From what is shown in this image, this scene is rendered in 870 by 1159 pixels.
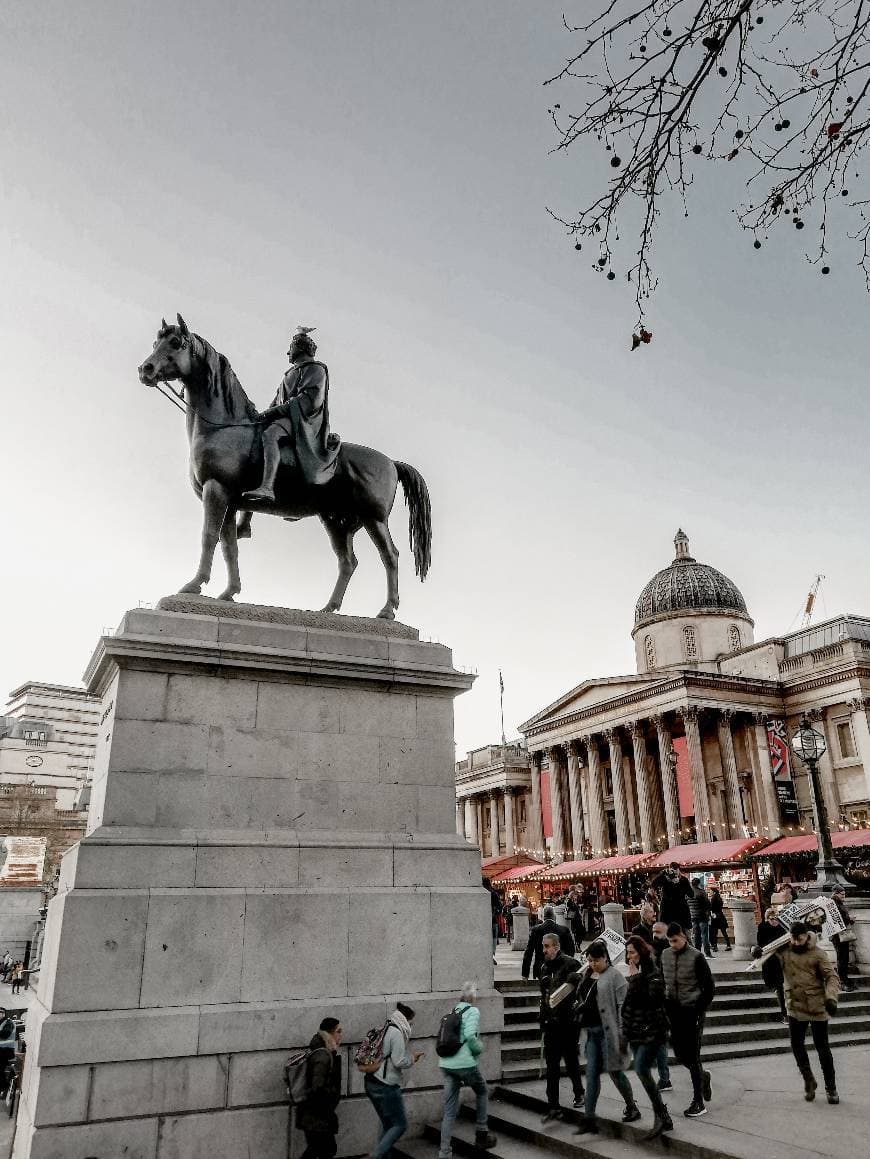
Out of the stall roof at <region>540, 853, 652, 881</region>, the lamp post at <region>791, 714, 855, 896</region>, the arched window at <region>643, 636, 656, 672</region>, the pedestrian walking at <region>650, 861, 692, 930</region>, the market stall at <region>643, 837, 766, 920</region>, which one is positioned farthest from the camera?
the arched window at <region>643, 636, 656, 672</region>

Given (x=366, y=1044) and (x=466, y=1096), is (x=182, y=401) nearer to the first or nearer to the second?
(x=366, y=1044)

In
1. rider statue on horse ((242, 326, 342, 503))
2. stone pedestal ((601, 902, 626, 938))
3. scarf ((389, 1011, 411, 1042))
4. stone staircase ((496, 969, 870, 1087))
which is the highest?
rider statue on horse ((242, 326, 342, 503))

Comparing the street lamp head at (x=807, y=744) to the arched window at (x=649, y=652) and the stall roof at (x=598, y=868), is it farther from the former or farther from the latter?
the arched window at (x=649, y=652)

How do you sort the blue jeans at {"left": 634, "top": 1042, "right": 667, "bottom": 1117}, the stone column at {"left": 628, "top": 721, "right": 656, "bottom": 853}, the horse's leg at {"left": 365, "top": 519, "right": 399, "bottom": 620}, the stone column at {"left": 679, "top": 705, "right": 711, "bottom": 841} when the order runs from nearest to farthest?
the blue jeans at {"left": 634, "top": 1042, "right": 667, "bottom": 1117}, the horse's leg at {"left": 365, "top": 519, "right": 399, "bottom": 620}, the stone column at {"left": 679, "top": 705, "right": 711, "bottom": 841}, the stone column at {"left": 628, "top": 721, "right": 656, "bottom": 853}

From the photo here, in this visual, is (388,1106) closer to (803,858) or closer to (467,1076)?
(467,1076)

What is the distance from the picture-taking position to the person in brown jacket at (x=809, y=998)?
8.76 metres

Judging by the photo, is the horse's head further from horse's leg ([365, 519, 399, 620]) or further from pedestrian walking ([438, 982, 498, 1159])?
pedestrian walking ([438, 982, 498, 1159])

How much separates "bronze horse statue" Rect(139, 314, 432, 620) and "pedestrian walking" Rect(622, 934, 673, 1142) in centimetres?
479

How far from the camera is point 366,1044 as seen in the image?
7.82m

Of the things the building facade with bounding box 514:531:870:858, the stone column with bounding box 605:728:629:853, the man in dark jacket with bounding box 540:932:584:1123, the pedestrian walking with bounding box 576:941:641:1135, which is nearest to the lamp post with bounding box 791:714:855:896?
the man in dark jacket with bounding box 540:932:584:1123

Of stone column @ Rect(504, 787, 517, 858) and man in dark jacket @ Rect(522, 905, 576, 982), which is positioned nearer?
man in dark jacket @ Rect(522, 905, 576, 982)

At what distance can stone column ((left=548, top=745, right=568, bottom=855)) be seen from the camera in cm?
6631

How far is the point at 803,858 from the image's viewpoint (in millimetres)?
40688

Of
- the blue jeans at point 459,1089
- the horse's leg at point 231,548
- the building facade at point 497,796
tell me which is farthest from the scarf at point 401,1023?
the building facade at point 497,796
